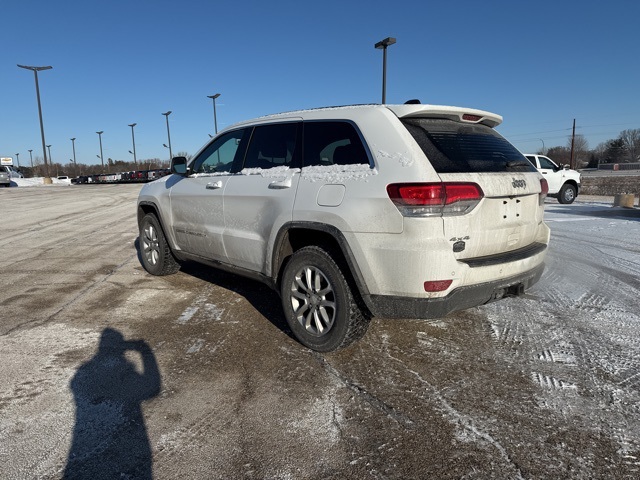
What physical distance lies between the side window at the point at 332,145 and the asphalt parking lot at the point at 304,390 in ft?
4.78

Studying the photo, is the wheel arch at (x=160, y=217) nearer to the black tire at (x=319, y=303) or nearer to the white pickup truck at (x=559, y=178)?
the black tire at (x=319, y=303)

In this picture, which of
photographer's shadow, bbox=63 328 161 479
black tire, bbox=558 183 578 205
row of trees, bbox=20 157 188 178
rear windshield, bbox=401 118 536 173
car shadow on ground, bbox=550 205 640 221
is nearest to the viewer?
photographer's shadow, bbox=63 328 161 479

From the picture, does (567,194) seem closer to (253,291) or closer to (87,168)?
(253,291)

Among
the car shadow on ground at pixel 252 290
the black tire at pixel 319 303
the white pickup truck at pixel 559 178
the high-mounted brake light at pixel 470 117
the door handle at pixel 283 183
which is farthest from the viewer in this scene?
the white pickup truck at pixel 559 178

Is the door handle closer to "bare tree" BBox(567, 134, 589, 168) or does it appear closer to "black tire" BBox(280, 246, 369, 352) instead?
"black tire" BBox(280, 246, 369, 352)

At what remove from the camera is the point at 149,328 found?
3746 millimetres

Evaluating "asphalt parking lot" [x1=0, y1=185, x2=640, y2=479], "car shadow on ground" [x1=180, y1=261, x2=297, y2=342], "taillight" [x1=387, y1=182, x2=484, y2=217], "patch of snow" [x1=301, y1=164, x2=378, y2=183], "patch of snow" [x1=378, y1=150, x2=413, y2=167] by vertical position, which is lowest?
"asphalt parking lot" [x1=0, y1=185, x2=640, y2=479]

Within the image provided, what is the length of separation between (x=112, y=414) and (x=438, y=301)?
205 centimetres

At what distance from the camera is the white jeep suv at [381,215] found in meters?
2.66

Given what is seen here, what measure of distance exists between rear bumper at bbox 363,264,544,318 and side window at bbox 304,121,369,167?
0.96 meters

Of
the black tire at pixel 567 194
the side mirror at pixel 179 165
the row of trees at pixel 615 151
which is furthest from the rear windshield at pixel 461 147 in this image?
the row of trees at pixel 615 151

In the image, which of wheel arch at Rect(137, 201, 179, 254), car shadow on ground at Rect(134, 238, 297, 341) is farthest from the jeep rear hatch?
wheel arch at Rect(137, 201, 179, 254)

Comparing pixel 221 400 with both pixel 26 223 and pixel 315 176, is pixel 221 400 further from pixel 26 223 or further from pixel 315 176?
pixel 26 223

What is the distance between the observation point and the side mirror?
4.82 meters
